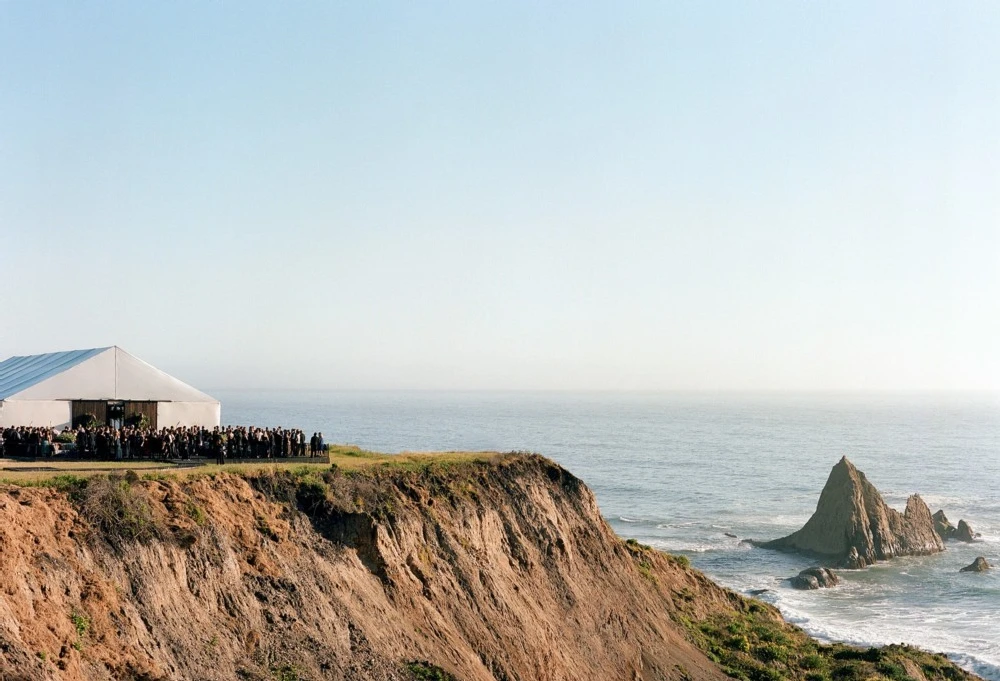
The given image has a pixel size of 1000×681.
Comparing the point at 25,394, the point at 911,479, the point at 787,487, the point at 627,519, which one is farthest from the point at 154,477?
the point at 911,479

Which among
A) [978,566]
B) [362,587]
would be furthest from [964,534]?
[362,587]

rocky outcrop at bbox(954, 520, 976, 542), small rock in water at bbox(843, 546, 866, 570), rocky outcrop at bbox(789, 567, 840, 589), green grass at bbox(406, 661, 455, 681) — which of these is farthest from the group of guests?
rocky outcrop at bbox(954, 520, 976, 542)

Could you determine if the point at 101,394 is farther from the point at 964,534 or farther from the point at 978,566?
the point at 964,534

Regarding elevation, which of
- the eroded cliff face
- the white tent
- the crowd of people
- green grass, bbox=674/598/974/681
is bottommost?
green grass, bbox=674/598/974/681

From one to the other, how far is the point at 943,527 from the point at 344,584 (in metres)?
71.5

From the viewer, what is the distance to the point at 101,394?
45812mm

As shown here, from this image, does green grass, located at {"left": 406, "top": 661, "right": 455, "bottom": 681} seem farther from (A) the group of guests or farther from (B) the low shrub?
(A) the group of guests

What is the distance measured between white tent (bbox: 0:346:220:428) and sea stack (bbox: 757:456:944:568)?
5058 centimetres

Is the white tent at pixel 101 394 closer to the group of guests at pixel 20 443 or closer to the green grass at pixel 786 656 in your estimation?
the group of guests at pixel 20 443

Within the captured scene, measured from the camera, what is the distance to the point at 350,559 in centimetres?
3095

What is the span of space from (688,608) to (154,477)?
25099 mm

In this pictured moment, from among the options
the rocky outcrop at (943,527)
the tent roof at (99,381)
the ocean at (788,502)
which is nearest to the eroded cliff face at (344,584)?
the tent roof at (99,381)

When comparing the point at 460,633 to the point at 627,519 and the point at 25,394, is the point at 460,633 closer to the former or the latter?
the point at 25,394

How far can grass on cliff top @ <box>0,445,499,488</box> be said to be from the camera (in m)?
28.6
